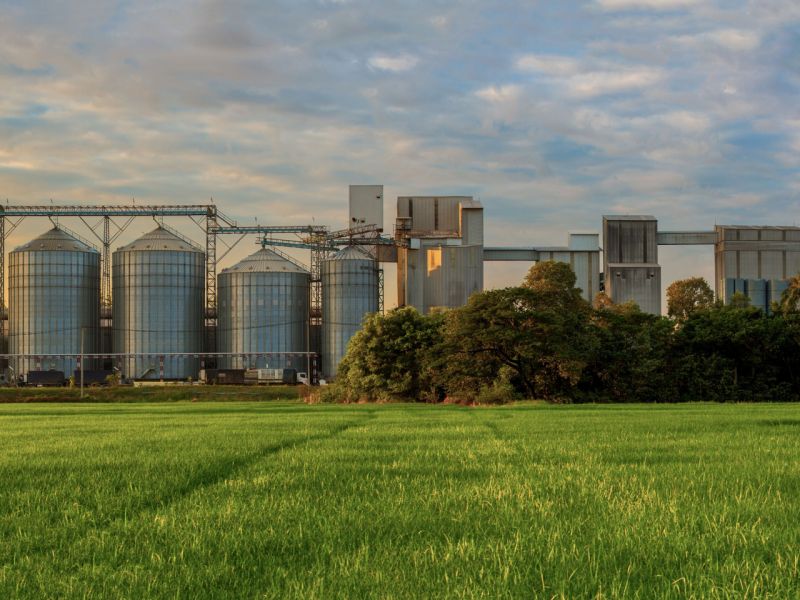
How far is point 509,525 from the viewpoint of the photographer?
7.24 metres

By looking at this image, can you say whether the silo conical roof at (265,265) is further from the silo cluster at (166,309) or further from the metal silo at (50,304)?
the metal silo at (50,304)

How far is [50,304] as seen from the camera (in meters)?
98.0

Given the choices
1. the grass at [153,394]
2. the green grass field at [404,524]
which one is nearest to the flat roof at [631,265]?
the grass at [153,394]

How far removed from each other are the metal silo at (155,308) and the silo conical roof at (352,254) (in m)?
16.2

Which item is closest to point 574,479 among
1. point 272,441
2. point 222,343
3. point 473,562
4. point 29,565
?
point 473,562

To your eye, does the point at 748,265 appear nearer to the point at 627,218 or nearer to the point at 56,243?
the point at 627,218


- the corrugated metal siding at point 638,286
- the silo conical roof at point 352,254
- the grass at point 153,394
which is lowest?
the grass at point 153,394

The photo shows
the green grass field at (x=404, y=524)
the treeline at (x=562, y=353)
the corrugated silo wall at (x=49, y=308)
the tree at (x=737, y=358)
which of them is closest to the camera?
the green grass field at (x=404, y=524)

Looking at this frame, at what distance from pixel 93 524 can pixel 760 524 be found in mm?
5560

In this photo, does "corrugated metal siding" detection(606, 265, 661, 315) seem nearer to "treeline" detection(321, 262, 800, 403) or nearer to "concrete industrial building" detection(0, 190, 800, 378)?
"concrete industrial building" detection(0, 190, 800, 378)

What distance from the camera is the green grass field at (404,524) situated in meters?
5.43

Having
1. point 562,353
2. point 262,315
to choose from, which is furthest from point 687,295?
point 262,315

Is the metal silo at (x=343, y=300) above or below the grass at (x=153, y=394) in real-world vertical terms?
above

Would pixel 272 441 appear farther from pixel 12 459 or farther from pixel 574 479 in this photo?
pixel 574 479
